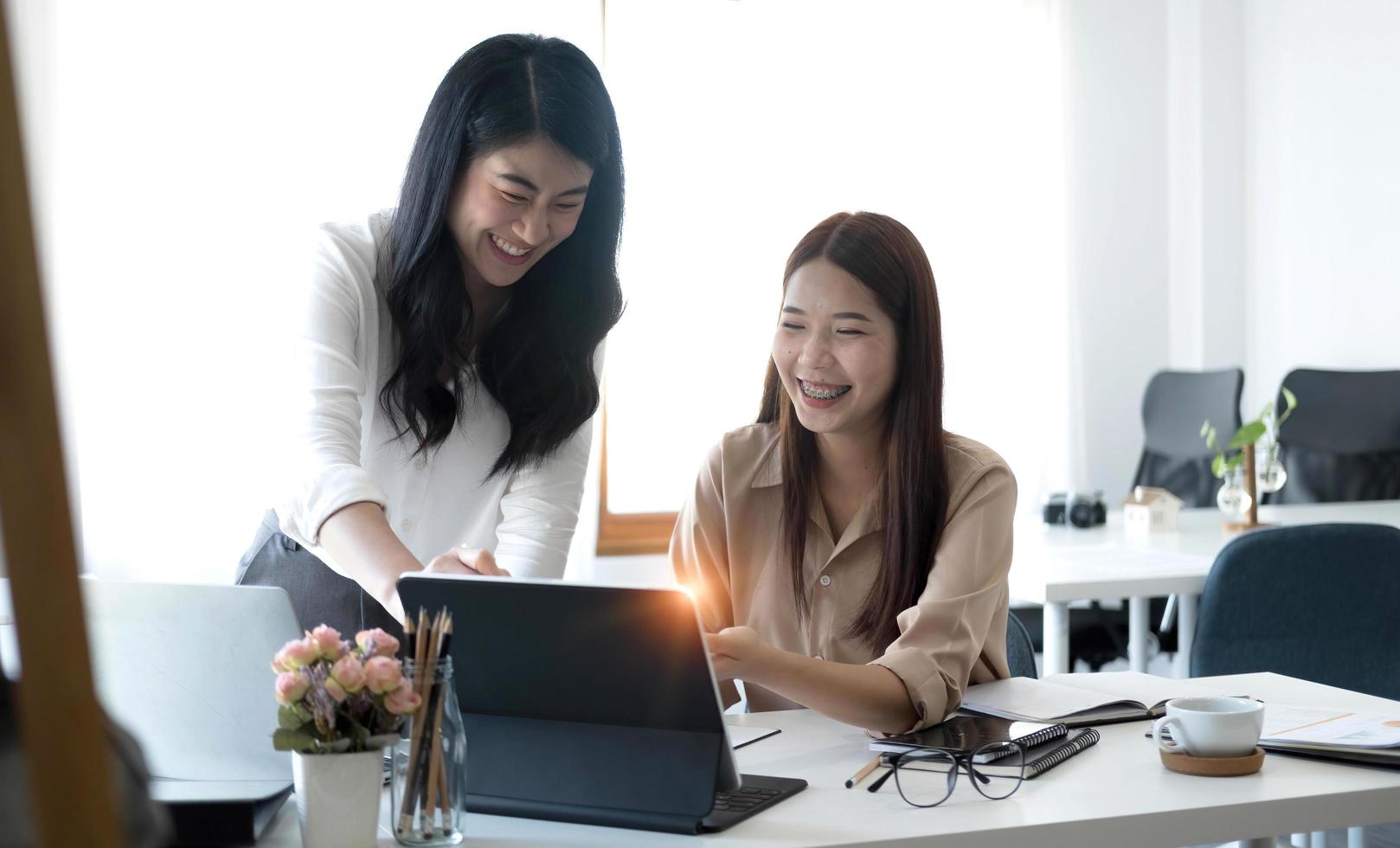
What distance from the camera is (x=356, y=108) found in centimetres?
412

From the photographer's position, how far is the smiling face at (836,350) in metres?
1.75

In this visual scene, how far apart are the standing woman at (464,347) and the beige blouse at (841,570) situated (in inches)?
8.2

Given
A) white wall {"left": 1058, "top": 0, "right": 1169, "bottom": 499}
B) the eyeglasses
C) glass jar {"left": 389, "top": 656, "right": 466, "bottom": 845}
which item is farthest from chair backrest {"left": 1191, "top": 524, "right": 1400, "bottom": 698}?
white wall {"left": 1058, "top": 0, "right": 1169, "bottom": 499}

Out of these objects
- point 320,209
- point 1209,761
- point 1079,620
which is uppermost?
point 320,209

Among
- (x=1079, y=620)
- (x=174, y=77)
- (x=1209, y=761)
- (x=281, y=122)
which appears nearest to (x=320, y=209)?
(x=281, y=122)

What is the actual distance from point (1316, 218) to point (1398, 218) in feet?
1.30

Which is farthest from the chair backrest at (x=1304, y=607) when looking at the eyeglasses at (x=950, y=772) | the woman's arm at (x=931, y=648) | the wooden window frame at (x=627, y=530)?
the wooden window frame at (x=627, y=530)

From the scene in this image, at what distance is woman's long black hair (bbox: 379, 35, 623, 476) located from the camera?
5.21 feet

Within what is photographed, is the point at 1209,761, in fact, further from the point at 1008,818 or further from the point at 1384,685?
the point at 1384,685

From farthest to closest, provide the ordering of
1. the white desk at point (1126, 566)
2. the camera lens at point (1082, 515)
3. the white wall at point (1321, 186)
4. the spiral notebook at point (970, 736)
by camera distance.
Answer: the white wall at point (1321, 186) < the camera lens at point (1082, 515) < the white desk at point (1126, 566) < the spiral notebook at point (970, 736)

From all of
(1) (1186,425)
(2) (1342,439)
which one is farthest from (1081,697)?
(1) (1186,425)

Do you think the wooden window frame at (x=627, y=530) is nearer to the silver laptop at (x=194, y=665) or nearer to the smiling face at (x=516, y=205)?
the smiling face at (x=516, y=205)

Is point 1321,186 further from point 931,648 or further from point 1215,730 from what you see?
point 1215,730

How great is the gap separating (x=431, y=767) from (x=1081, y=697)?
0.82 m
